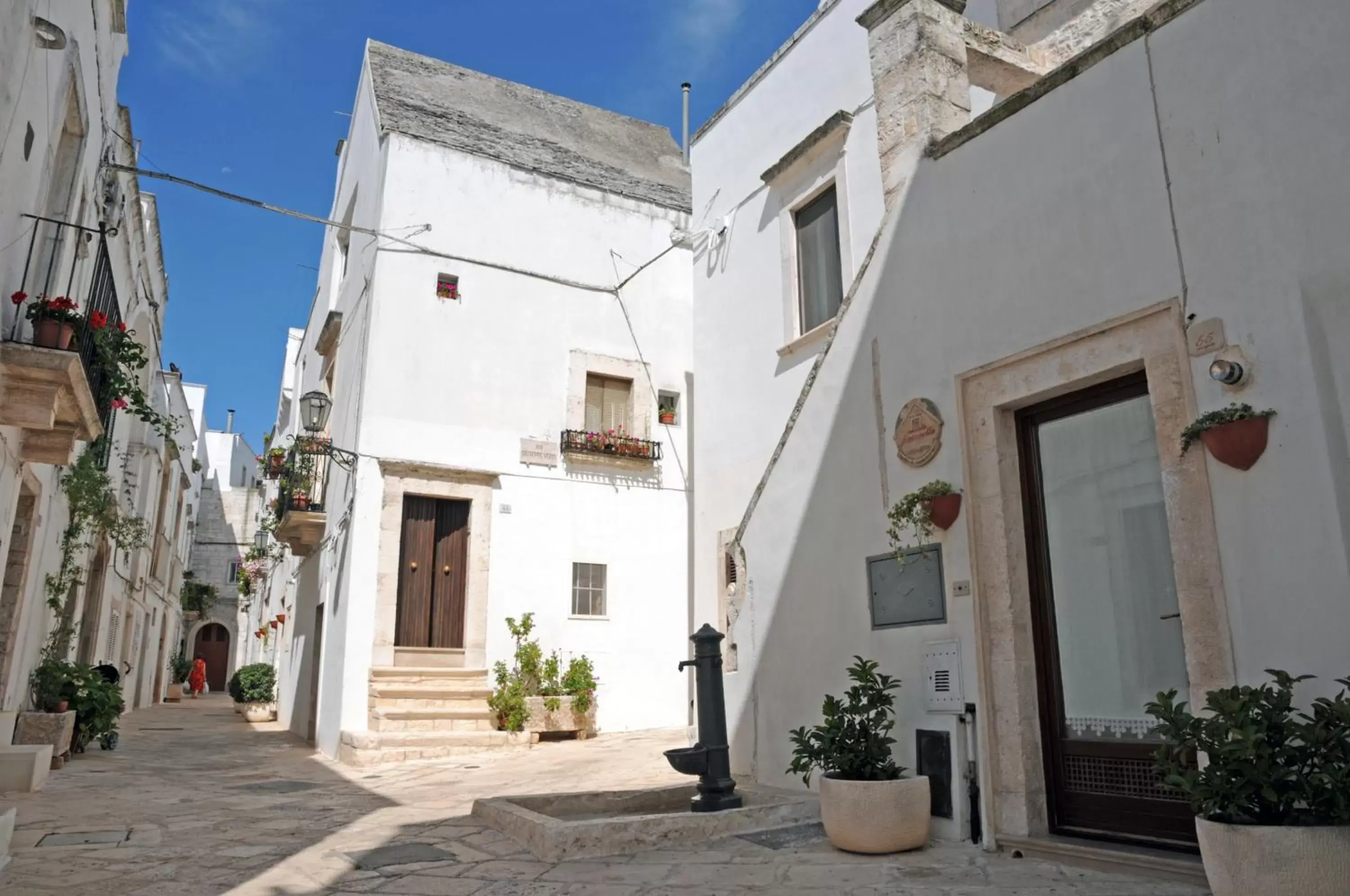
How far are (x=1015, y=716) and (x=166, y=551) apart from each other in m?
24.2

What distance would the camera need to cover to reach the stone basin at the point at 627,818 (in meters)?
4.64

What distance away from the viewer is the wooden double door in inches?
472

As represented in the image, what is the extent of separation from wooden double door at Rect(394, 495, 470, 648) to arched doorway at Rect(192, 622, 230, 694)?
2826cm

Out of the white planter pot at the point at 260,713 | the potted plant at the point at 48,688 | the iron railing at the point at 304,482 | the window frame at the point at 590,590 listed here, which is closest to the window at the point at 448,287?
the iron railing at the point at 304,482

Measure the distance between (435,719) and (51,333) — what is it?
21.5ft

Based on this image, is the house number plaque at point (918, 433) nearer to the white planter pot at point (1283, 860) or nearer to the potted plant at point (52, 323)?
the white planter pot at point (1283, 860)

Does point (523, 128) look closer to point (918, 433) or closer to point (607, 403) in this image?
point (607, 403)

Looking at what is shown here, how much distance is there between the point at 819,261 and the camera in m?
9.22

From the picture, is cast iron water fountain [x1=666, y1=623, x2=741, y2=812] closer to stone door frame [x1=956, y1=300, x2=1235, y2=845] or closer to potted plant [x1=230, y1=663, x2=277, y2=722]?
stone door frame [x1=956, y1=300, x2=1235, y2=845]

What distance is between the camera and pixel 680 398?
582 inches

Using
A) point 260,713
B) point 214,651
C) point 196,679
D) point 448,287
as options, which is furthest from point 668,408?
point 214,651

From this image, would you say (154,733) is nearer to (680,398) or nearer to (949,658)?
(680,398)

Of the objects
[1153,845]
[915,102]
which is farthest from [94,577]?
[1153,845]

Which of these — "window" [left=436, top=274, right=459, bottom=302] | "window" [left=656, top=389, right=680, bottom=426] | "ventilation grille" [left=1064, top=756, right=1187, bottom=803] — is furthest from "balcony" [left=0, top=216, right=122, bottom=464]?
"window" [left=656, top=389, right=680, bottom=426]
